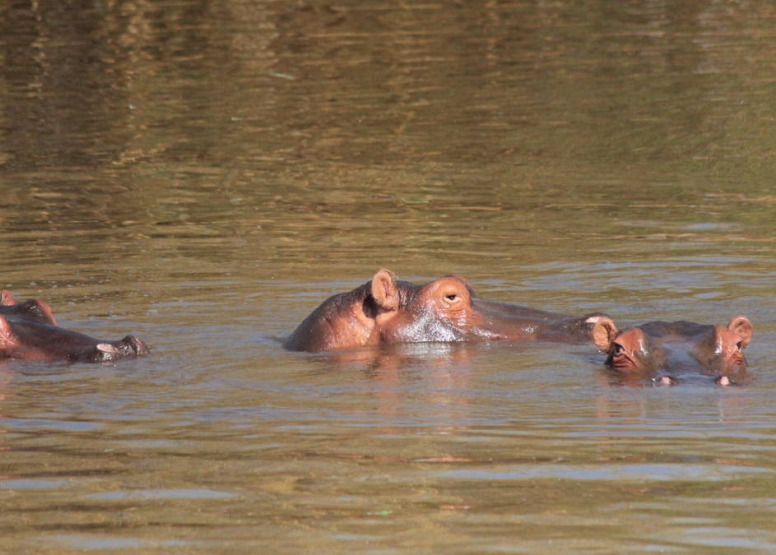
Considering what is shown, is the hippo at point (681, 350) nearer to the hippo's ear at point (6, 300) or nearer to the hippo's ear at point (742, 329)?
the hippo's ear at point (742, 329)

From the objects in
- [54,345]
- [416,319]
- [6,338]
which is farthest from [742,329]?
[6,338]

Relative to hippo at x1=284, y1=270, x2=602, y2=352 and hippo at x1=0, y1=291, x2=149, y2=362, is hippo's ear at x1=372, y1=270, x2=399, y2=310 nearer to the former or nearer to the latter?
hippo at x1=284, y1=270, x2=602, y2=352

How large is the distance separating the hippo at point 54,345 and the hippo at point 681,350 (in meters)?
2.65

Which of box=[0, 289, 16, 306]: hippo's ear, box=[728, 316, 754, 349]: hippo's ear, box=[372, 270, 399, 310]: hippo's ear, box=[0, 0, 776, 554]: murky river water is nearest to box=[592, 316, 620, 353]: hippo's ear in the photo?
box=[0, 0, 776, 554]: murky river water

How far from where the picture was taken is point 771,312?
9.60 meters

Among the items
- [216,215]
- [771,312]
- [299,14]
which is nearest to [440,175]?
[216,215]

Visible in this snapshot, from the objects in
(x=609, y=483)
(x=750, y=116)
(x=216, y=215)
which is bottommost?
(x=609, y=483)

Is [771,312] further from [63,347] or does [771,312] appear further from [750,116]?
[750,116]

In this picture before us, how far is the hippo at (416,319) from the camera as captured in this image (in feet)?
29.5

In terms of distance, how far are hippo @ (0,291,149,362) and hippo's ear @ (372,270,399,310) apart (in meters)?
1.37

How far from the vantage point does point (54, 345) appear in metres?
8.75

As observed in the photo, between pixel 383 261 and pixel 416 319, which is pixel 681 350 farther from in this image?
pixel 383 261

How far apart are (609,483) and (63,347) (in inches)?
161

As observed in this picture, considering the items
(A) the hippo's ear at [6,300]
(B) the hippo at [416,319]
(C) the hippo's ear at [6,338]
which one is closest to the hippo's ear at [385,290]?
(B) the hippo at [416,319]
